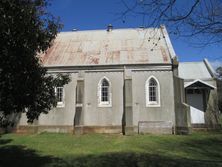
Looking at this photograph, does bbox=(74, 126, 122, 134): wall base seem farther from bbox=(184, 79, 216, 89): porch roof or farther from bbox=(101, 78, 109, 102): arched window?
bbox=(184, 79, 216, 89): porch roof

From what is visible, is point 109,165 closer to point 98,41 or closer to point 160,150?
point 160,150

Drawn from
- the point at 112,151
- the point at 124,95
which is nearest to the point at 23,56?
the point at 112,151

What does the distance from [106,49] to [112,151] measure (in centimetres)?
1343

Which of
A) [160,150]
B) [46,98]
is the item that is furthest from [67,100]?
[46,98]

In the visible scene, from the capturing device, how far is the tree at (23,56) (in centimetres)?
931

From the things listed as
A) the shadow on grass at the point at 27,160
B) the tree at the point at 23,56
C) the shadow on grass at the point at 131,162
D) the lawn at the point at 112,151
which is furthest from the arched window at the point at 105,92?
the tree at the point at 23,56

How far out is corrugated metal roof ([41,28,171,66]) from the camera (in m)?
25.5

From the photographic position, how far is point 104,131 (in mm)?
24234

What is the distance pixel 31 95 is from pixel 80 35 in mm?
20294

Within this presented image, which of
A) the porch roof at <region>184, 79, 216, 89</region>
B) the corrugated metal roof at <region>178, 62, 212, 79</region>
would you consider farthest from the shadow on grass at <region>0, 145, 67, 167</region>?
the corrugated metal roof at <region>178, 62, 212, 79</region>

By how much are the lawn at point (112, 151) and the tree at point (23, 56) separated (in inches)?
110

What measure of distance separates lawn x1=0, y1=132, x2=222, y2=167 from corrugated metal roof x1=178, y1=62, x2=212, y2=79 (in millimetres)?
8444

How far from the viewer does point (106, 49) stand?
27.4 meters

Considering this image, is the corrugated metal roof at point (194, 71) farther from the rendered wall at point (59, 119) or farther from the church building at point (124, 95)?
the rendered wall at point (59, 119)
